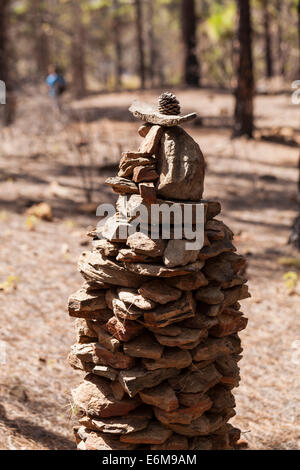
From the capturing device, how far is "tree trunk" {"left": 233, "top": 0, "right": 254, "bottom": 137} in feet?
43.2

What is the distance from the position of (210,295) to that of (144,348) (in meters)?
0.53

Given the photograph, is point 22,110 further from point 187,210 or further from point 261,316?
point 187,210

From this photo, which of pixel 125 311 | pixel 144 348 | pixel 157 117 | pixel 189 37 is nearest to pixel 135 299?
pixel 125 311

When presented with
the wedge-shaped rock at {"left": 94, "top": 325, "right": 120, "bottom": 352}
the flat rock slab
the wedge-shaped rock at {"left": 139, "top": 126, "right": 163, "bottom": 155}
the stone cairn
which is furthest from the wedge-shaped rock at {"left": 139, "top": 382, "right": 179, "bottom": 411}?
the flat rock slab

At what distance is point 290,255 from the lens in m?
8.48

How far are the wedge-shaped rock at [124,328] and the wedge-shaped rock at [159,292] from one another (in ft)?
0.70

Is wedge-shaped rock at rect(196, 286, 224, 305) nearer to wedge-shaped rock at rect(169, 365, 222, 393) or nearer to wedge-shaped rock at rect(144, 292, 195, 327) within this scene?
wedge-shaped rock at rect(144, 292, 195, 327)

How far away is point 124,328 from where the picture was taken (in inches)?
138

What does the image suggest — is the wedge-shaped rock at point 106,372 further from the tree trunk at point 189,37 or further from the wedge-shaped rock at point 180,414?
the tree trunk at point 189,37

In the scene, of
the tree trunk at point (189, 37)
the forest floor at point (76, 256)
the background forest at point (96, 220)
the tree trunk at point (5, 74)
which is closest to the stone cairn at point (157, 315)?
the forest floor at point (76, 256)

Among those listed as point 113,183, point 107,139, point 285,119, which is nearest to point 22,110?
point 107,139

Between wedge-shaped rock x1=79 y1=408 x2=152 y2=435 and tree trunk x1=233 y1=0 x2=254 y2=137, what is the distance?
11.2 meters

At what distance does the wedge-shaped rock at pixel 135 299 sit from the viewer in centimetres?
343

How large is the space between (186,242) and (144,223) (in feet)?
0.93
